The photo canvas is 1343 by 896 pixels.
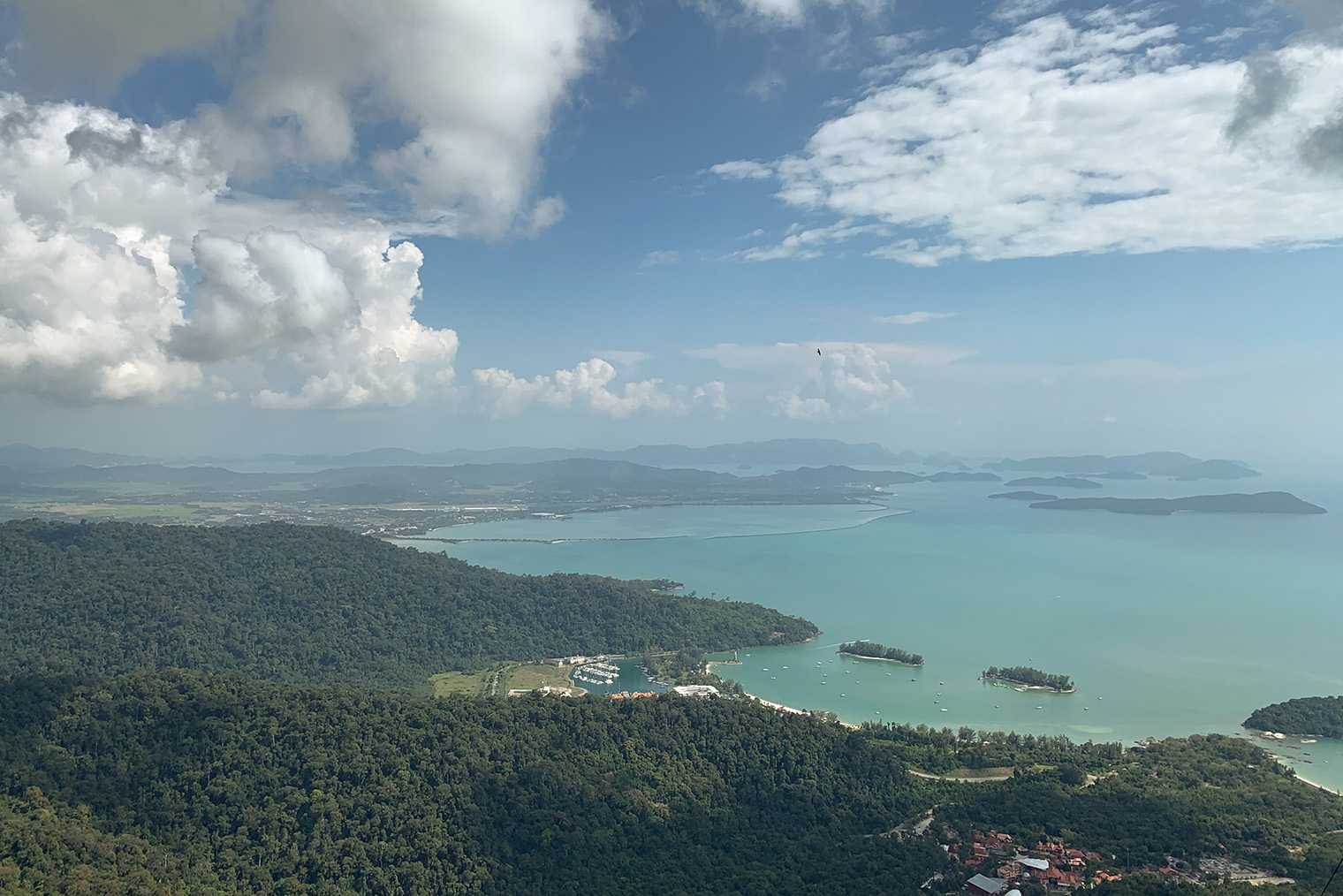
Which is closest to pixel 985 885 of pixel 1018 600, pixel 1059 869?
pixel 1059 869

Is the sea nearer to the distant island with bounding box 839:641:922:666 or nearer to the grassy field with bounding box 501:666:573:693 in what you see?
the distant island with bounding box 839:641:922:666

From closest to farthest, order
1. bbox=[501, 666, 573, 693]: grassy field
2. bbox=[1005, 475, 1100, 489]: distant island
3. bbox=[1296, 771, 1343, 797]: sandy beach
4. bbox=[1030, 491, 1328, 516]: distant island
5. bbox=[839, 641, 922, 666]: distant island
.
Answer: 1. bbox=[1296, 771, 1343, 797]: sandy beach
2. bbox=[501, 666, 573, 693]: grassy field
3. bbox=[839, 641, 922, 666]: distant island
4. bbox=[1030, 491, 1328, 516]: distant island
5. bbox=[1005, 475, 1100, 489]: distant island

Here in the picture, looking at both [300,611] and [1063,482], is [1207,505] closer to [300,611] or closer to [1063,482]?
[1063,482]

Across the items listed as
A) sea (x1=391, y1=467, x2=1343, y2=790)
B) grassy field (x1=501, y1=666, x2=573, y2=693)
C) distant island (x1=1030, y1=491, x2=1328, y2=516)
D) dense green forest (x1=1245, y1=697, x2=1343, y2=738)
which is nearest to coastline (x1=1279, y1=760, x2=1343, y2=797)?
sea (x1=391, y1=467, x2=1343, y2=790)

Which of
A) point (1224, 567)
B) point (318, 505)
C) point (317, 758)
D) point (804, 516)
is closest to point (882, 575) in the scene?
point (1224, 567)

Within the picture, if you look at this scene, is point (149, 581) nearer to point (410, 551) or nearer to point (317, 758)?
point (410, 551)
